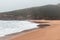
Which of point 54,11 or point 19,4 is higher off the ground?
point 19,4

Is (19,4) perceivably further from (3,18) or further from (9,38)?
(9,38)

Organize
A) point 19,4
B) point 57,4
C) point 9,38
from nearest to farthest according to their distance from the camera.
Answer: point 9,38, point 19,4, point 57,4

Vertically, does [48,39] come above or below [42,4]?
below

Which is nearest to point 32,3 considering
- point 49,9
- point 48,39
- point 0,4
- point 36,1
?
point 36,1

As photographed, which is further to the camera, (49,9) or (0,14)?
(49,9)

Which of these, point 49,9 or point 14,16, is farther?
point 49,9

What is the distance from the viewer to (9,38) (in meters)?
0.71

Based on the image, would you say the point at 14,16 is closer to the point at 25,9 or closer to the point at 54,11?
the point at 25,9

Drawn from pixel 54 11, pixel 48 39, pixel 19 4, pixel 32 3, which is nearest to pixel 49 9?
pixel 54 11

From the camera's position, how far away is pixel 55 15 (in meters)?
1.50

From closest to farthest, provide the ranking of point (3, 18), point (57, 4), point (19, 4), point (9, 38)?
point (9, 38)
point (3, 18)
point (19, 4)
point (57, 4)

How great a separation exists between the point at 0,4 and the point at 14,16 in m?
0.16

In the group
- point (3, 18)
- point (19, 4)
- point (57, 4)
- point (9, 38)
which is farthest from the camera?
point (57, 4)

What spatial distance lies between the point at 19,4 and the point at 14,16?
0.16m
